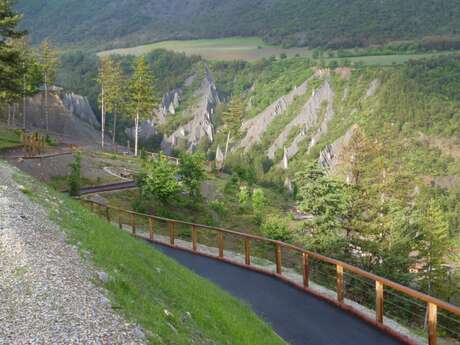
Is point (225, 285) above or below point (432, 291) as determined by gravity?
above

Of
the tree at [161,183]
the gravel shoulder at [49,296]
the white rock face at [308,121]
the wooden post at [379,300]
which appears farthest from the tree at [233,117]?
the white rock face at [308,121]

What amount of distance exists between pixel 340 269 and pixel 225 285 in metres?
3.41

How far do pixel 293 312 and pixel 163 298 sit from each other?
3.16 meters

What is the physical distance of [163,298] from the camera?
8.34 m

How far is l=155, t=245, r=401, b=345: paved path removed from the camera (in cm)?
887

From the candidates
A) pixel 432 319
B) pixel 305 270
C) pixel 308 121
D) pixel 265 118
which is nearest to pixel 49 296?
pixel 432 319

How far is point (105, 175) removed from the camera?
40.9m

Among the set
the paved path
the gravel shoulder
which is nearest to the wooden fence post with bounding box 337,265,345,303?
the paved path

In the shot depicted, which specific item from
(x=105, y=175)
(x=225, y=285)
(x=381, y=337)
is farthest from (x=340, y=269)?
(x=105, y=175)

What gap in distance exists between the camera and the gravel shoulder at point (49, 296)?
18.2ft

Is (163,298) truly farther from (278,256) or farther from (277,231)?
(277,231)

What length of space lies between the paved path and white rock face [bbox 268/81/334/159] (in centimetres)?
14187

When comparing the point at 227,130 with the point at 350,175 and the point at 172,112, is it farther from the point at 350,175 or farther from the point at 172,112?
the point at 172,112

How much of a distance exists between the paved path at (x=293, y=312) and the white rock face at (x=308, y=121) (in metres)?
142
